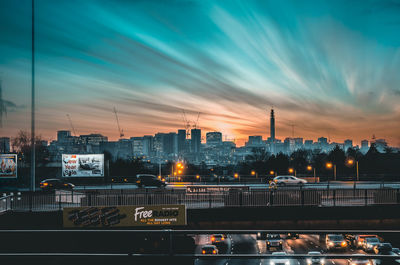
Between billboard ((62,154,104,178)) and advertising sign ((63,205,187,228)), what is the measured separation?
21.1 meters

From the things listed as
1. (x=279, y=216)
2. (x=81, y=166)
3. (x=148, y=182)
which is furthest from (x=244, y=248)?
(x=81, y=166)

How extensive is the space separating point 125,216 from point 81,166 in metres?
22.9

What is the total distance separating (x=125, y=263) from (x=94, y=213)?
14251 millimetres

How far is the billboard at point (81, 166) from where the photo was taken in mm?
39656

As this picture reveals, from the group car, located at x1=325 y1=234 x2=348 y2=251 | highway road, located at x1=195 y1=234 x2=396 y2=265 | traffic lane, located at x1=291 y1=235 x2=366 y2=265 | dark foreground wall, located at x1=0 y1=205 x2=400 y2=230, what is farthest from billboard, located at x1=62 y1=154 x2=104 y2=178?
car, located at x1=325 y1=234 x2=348 y2=251

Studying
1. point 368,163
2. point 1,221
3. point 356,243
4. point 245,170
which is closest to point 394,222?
point 356,243

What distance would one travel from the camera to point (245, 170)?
101 meters

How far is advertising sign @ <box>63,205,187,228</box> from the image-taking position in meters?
19.0

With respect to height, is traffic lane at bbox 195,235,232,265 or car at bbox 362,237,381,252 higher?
car at bbox 362,237,381,252

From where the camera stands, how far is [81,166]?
39.8 metres

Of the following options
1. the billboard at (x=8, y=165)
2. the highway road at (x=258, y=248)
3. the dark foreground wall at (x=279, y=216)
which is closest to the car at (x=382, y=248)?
the dark foreground wall at (x=279, y=216)

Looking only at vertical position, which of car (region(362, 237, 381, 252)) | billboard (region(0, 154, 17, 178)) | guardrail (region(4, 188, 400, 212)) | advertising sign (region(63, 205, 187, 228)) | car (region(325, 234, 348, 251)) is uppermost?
billboard (region(0, 154, 17, 178))

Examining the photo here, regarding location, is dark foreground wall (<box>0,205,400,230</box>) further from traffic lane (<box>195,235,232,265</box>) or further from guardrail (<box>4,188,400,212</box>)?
traffic lane (<box>195,235,232,265</box>)

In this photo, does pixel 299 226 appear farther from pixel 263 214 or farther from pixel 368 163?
pixel 368 163
